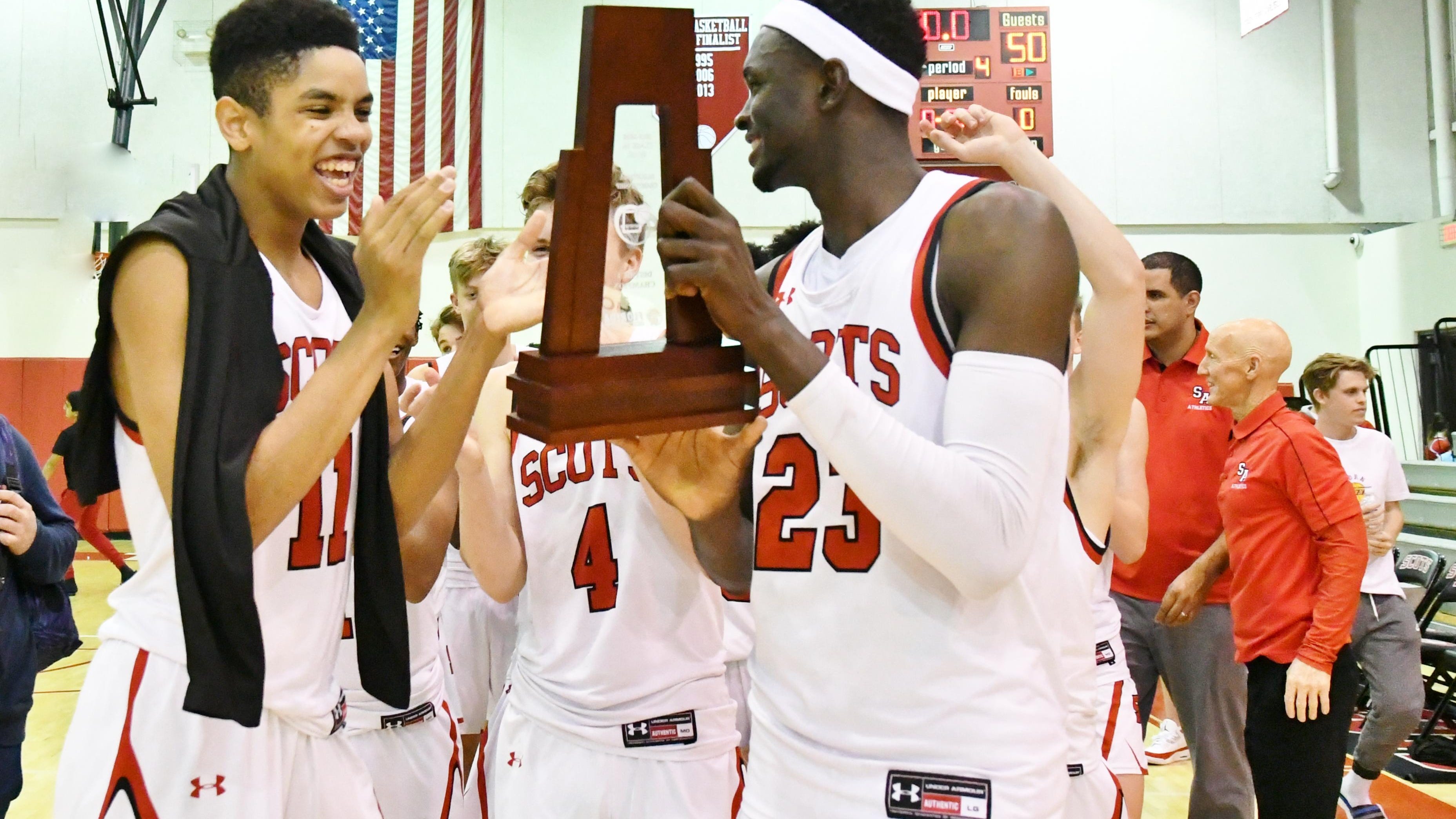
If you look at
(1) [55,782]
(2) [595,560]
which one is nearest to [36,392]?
(1) [55,782]

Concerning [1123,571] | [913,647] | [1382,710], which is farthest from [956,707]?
[1382,710]

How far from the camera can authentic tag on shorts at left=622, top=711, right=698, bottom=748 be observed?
110 inches

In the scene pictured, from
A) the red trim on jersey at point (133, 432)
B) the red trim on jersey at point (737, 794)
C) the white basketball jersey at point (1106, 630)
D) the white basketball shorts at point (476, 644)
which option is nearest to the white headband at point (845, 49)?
the red trim on jersey at point (133, 432)

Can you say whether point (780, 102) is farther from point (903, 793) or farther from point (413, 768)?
point (413, 768)

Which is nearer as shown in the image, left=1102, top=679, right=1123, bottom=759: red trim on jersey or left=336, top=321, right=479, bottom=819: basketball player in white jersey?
left=336, top=321, right=479, bottom=819: basketball player in white jersey

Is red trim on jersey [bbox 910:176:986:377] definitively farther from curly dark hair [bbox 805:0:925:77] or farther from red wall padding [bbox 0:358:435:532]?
red wall padding [bbox 0:358:435:532]

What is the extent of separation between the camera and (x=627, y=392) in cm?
169

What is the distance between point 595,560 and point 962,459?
62.5 inches

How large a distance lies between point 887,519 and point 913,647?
0.85ft

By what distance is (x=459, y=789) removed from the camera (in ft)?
10.9

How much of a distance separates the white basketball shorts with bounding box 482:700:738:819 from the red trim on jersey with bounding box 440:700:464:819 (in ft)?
1.14

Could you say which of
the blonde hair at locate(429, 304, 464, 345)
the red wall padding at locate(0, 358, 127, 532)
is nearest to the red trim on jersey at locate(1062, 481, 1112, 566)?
the blonde hair at locate(429, 304, 464, 345)

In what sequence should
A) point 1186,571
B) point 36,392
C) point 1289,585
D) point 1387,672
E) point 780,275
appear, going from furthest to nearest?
point 36,392
point 1387,672
point 1186,571
point 1289,585
point 780,275

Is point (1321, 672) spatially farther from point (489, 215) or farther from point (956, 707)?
point (489, 215)
